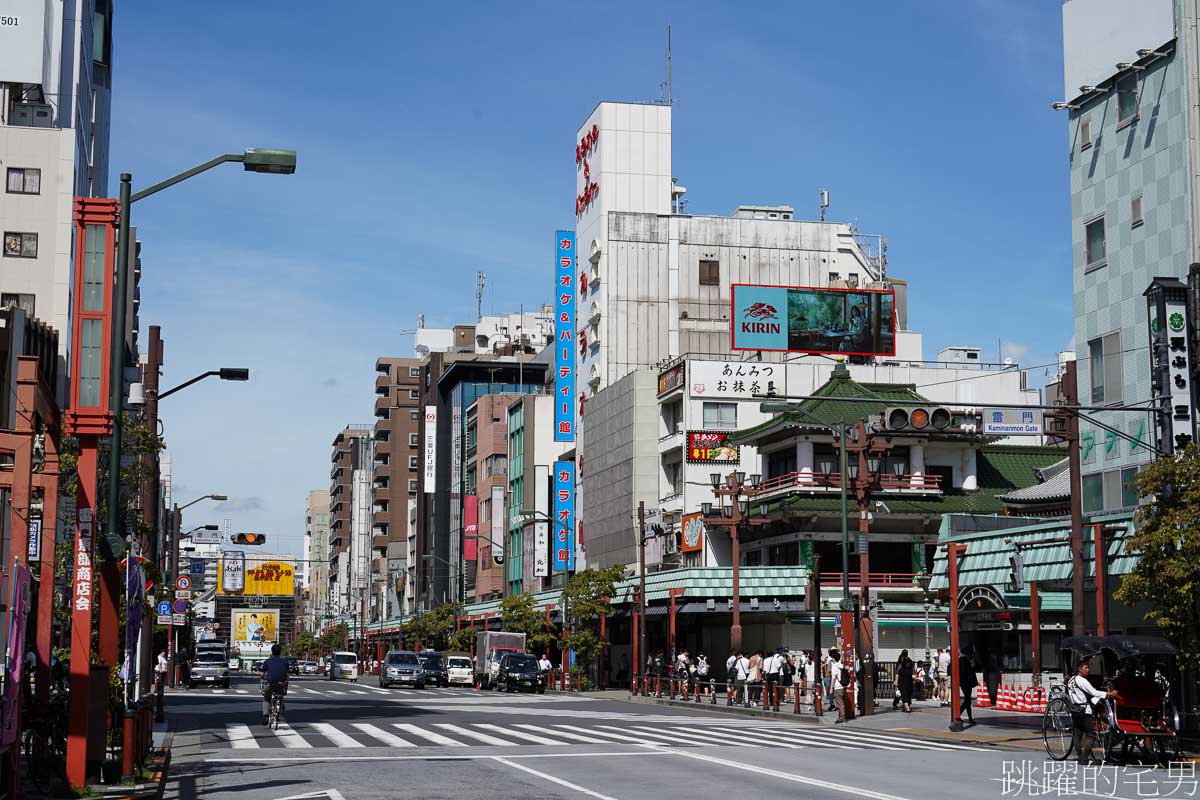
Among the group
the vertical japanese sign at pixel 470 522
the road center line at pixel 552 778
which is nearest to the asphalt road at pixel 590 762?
the road center line at pixel 552 778

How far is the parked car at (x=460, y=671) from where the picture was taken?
3000 inches

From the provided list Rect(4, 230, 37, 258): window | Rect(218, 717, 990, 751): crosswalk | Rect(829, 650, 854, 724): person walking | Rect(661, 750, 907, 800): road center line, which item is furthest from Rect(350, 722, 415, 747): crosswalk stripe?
Rect(4, 230, 37, 258): window

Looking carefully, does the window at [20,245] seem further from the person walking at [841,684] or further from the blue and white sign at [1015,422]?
the blue and white sign at [1015,422]

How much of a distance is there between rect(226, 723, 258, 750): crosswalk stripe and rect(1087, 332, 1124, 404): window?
71.9 ft

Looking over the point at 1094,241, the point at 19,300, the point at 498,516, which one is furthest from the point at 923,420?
the point at 498,516

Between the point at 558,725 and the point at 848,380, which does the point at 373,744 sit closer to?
the point at 558,725

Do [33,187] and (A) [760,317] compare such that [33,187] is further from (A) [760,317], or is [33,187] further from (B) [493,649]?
(A) [760,317]

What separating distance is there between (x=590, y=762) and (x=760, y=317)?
185ft

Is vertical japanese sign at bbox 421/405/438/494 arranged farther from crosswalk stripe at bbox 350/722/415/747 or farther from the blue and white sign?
the blue and white sign

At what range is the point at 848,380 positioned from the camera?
7188cm

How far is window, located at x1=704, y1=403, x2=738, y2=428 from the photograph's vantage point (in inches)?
2975

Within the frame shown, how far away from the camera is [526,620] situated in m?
78.0

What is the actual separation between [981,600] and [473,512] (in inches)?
3445

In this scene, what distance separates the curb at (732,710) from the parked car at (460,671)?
20.8 metres
